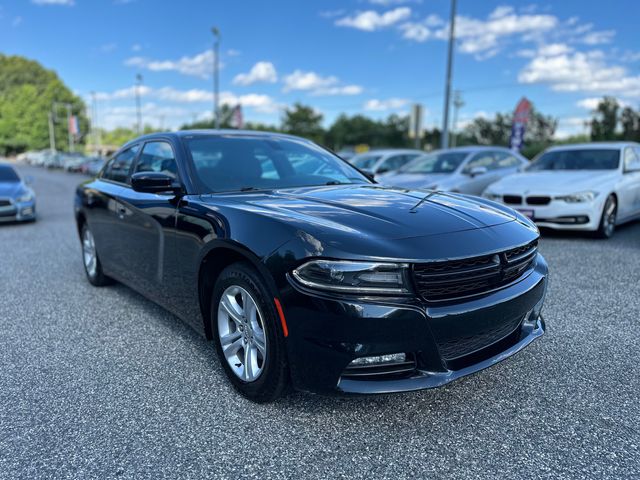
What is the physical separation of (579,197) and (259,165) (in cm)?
541

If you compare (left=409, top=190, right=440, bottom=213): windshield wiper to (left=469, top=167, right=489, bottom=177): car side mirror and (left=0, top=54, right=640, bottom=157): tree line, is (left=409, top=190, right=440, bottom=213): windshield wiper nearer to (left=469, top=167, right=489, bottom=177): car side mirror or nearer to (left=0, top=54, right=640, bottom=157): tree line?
(left=469, top=167, right=489, bottom=177): car side mirror

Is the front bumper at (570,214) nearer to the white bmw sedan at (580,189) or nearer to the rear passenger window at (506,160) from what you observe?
the white bmw sedan at (580,189)

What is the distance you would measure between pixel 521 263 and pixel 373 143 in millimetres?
77024

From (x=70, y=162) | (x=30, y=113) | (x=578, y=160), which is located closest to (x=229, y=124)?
(x=70, y=162)

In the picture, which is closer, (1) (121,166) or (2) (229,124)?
(1) (121,166)

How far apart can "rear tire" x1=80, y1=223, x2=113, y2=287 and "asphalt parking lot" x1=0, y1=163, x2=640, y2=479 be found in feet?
3.47

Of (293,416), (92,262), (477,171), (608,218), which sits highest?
(477,171)

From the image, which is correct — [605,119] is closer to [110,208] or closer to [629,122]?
[629,122]

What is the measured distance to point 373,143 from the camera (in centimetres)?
7781

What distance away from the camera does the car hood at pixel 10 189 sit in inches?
393

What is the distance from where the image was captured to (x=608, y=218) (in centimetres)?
A: 741

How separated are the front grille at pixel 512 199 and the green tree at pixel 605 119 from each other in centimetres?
4164

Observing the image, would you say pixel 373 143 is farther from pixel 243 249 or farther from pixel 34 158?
pixel 243 249

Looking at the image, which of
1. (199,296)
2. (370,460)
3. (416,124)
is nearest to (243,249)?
(199,296)
